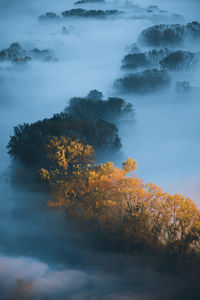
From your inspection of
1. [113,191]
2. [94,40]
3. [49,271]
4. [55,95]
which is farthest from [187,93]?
[94,40]

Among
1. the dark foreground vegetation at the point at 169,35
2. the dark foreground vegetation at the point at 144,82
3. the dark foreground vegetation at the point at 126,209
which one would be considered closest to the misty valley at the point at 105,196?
the dark foreground vegetation at the point at 126,209

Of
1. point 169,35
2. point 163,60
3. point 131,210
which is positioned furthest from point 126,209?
point 169,35

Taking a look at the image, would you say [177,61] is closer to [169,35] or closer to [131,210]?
[169,35]

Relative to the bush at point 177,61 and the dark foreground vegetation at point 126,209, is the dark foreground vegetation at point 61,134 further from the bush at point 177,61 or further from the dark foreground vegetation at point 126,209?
the bush at point 177,61

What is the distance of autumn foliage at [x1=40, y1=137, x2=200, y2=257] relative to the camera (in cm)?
2266

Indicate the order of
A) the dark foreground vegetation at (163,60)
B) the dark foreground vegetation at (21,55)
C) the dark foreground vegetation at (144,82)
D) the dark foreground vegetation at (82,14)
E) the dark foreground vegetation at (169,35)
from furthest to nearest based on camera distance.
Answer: the dark foreground vegetation at (82,14) → the dark foreground vegetation at (169,35) → the dark foreground vegetation at (21,55) → the dark foreground vegetation at (163,60) → the dark foreground vegetation at (144,82)

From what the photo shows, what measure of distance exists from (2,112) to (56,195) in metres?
63.0

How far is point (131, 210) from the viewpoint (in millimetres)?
24109

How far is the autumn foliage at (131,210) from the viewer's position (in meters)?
22.7

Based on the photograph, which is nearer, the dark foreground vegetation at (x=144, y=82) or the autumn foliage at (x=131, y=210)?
the autumn foliage at (x=131, y=210)

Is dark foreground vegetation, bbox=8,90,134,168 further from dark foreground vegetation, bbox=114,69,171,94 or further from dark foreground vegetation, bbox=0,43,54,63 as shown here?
dark foreground vegetation, bbox=0,43,54,63

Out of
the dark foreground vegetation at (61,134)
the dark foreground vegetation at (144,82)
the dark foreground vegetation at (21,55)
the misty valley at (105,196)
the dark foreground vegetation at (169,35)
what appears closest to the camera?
the misty valley at (105,196)

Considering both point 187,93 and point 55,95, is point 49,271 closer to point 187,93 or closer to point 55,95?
point 187,93

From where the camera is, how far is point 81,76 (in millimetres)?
123062
